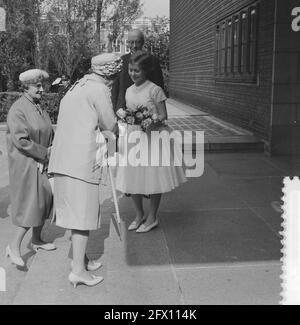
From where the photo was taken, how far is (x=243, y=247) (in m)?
4.67

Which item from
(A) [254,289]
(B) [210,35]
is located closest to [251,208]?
(A) [254,289]

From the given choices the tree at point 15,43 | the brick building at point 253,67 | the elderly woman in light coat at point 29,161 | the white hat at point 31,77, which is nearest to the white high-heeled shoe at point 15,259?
the elderly woman in light coat at point 29,161

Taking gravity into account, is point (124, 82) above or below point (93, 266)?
above

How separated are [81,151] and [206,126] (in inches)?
337

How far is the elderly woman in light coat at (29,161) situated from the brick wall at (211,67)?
538cm

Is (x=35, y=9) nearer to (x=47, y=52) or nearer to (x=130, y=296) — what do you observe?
(x=47, y=52)

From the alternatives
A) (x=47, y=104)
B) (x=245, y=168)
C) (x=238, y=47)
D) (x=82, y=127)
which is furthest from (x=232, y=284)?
(x=47, y=104)

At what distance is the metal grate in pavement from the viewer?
419 inches

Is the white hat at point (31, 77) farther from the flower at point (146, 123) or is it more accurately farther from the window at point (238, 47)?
the window at point (238, 47)

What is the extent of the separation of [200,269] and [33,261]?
4.79 ft

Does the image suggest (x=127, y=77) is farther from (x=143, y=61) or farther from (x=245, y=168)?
(x=245, y=168)

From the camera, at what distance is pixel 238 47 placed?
11.1 meters

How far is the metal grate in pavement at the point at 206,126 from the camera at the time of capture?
1064 centimetres

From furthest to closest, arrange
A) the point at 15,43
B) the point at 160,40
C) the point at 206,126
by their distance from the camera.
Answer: the point at 160,40 < the point at 15,43 < the point at 206,126
